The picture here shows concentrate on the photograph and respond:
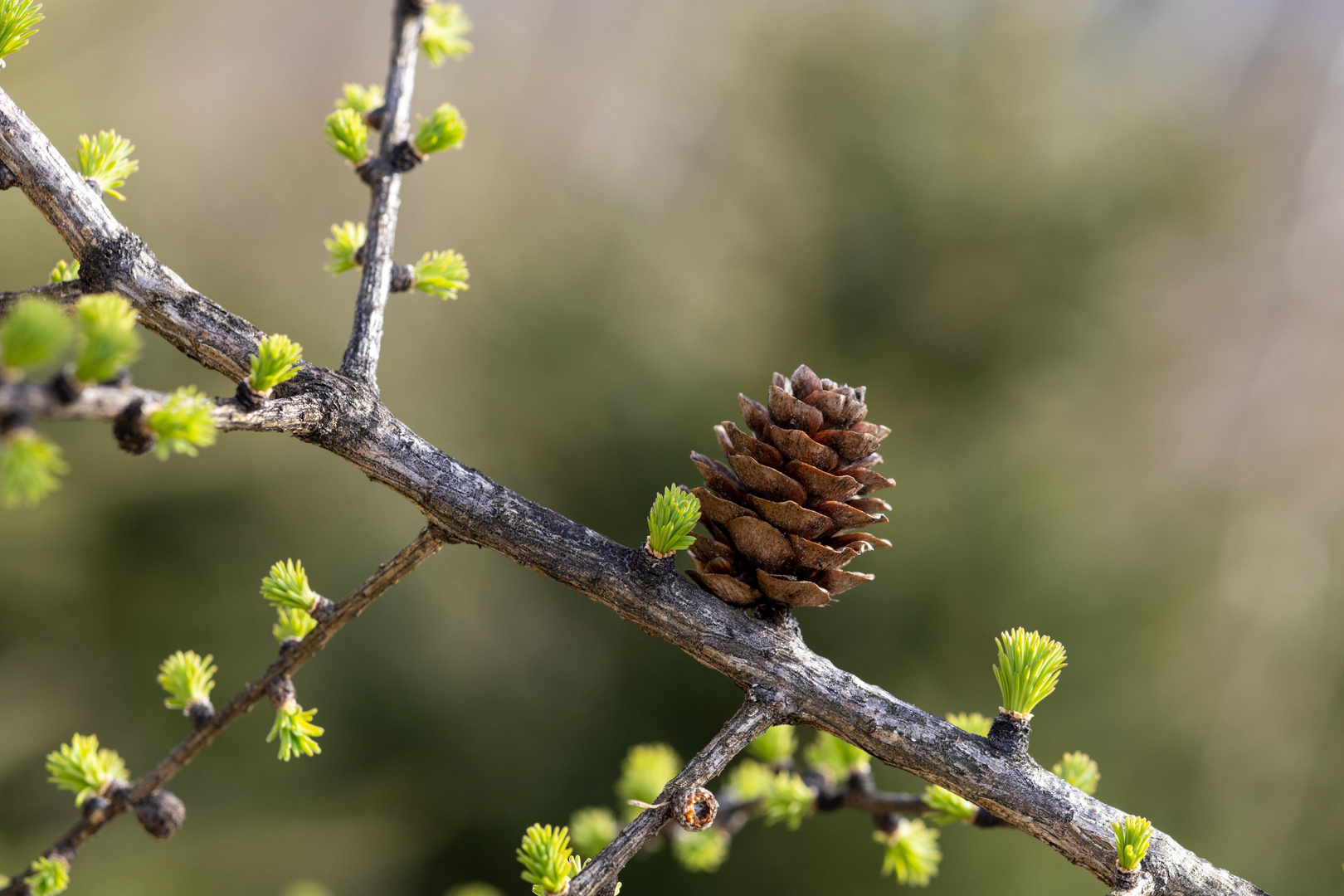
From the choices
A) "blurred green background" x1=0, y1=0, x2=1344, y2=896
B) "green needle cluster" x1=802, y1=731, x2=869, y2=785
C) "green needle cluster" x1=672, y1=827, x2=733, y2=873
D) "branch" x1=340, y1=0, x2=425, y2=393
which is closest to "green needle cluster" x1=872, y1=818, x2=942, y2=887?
"green needle cluster" x1=802, y1=731, x2=869, y2=785

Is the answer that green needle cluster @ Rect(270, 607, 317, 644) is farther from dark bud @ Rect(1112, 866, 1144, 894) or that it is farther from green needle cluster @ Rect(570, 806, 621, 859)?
dark bud @ Rect(1112, 866, 1144, 894)

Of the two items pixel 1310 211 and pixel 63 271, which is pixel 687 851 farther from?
pixel 1310 211

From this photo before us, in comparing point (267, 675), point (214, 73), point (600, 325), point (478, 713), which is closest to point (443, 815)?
point (478, 713)

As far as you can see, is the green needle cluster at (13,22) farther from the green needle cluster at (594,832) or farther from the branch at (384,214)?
the green needle cluster at (594,832)

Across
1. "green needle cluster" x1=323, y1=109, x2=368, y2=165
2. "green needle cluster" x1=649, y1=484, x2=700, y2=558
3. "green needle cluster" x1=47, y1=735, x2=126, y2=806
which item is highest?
"green needle cluster" x1=323, y1=109, x2=368, y2=165

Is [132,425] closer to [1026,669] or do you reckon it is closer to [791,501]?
[791,501]
